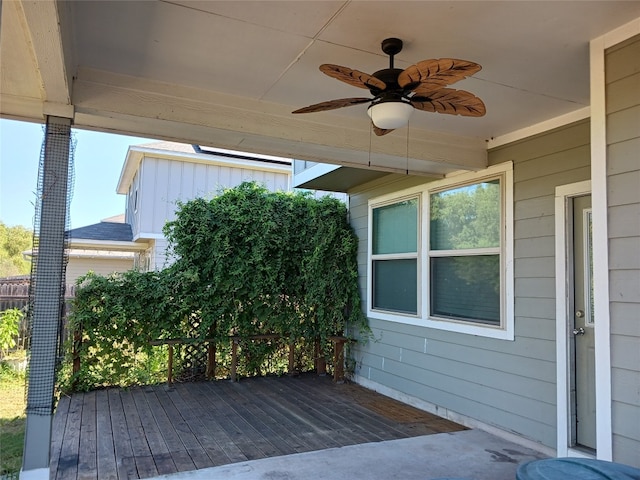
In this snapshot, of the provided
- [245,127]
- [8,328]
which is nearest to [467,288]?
[245,127]

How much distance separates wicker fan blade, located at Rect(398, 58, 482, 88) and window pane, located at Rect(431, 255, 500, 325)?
2.31 m

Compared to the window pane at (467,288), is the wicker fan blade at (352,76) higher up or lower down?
higher up

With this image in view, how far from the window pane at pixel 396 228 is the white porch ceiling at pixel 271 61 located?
1372mm

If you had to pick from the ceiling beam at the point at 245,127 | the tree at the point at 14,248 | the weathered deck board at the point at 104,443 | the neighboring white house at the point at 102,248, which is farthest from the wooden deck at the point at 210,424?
the neighboring white house at the point at 102,248

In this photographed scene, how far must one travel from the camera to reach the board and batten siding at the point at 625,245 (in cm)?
219

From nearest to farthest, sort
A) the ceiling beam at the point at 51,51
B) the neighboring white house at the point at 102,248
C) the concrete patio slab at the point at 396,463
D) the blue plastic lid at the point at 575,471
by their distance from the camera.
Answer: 1. the blue plastic lid at the point at 575,471
2. the ceiling beam at the point at 51,51
3. the concrete patio slab at the point at 396,463
4. the neighboring white house at the point at 102,248

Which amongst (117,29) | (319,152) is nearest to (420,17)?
(117,29)

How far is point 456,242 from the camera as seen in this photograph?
4.61 meters

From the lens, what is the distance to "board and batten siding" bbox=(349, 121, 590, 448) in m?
3.59

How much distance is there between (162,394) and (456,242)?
3.54m

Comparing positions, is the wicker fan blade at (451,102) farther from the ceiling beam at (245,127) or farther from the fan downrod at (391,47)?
the ceiling beam at (245,127)

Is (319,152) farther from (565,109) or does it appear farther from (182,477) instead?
(182,477)

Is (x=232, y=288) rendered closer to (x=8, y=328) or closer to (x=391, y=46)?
(x=8, y=328)

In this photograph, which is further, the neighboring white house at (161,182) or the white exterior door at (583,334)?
the neighboring white house at (161,182)
